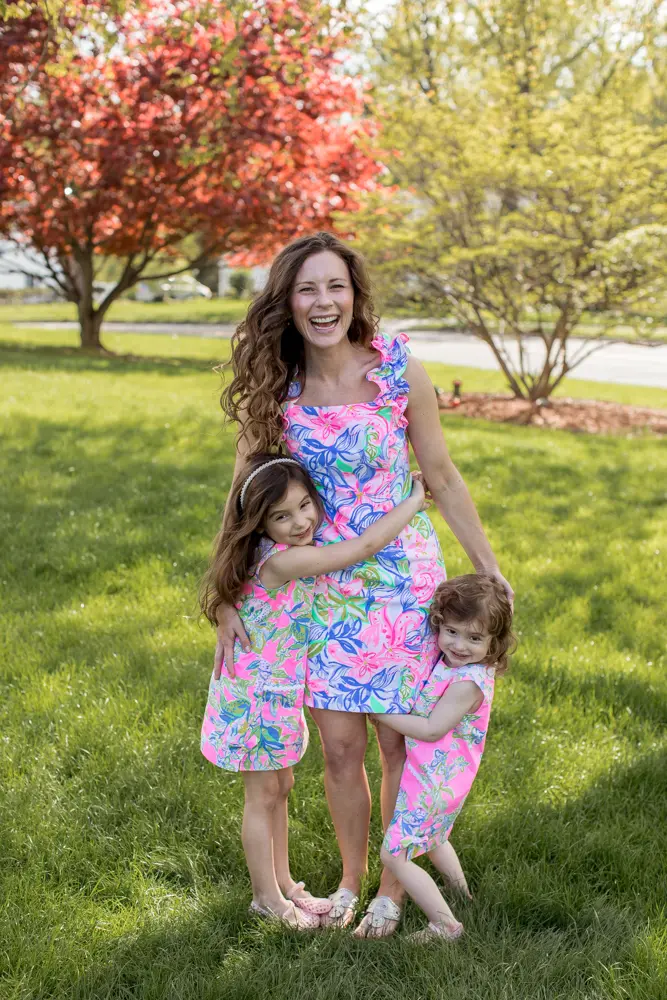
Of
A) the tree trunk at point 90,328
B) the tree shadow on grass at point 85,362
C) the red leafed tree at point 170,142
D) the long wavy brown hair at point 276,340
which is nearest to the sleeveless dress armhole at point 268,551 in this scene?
the long wavy brown hair at point 276,340

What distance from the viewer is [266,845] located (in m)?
2.62

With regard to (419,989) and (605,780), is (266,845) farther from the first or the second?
(605,780)

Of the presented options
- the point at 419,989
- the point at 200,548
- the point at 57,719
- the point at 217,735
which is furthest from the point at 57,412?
the point at 419,989

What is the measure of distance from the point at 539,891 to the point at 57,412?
23.8 ft

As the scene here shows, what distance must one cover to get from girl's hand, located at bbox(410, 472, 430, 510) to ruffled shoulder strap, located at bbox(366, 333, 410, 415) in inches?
8.6

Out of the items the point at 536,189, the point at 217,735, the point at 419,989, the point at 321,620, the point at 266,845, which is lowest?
the point at 419,989

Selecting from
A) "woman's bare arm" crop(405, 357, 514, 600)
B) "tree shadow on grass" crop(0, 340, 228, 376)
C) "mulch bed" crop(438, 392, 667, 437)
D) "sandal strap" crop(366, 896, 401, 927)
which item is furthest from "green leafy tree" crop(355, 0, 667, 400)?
"sandal strap" crop(366, 896, 401, 927)

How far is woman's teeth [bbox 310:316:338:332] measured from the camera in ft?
8.48

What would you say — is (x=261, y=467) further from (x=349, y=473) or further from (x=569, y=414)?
(x=569, y=414)

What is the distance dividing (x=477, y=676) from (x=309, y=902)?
81 cm

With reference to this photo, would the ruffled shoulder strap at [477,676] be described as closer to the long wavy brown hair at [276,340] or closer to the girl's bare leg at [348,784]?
the girl's bare leg at [348,784]

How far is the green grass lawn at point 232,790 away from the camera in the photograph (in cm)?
239

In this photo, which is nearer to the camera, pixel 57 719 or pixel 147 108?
pixel 57 719

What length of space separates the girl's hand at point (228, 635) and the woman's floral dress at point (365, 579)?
0.63ft
